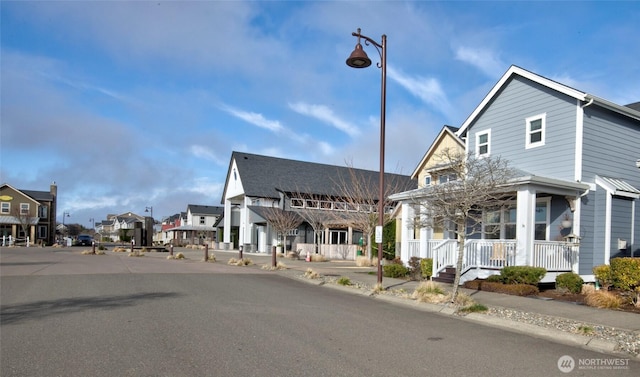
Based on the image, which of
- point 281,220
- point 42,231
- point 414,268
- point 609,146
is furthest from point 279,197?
point 42,231

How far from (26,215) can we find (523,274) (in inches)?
2697

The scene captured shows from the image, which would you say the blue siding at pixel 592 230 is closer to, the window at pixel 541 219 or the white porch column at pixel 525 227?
the window at pixel 541 219

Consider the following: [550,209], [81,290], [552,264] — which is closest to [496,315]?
[552,264]

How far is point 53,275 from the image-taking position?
59.1 ft

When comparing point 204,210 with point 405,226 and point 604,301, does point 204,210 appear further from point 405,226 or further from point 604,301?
point 604,301

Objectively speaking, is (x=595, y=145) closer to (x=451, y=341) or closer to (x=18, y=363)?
(x=451, y=341)

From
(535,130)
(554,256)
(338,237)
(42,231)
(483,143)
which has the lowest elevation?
(42,231)

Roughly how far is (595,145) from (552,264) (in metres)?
4.39

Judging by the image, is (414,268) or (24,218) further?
(24,218)

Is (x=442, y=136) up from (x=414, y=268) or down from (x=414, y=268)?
up

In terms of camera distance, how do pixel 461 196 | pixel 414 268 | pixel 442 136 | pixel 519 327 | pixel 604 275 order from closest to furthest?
pixel 519 327, pixel 461 196, pixel 604 275, pixel 414 268, pixel 442 136

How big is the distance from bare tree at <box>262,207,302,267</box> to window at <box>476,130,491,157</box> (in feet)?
66.3

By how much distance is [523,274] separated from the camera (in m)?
14.4

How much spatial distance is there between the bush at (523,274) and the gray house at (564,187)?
591 mm
